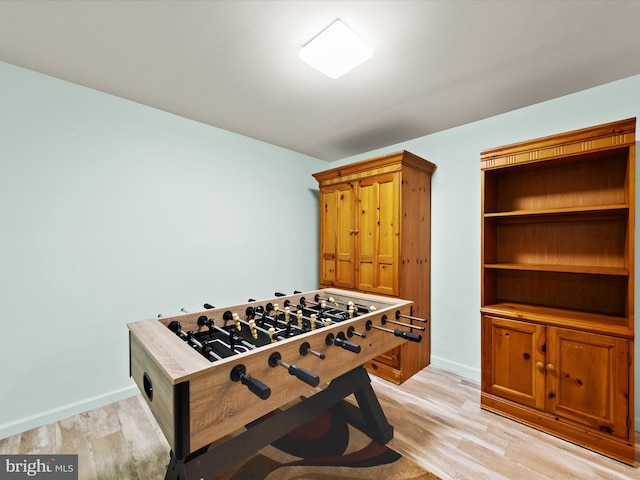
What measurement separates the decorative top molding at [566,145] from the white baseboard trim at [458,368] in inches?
73.4

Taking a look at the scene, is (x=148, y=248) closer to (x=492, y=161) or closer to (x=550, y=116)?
(x=492, y=161)

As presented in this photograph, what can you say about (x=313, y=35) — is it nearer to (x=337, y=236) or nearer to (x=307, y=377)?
(x=307, y=377)

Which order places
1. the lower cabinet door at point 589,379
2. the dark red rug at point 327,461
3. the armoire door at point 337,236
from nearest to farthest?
1. the dark red rug at point 327,461
2. the lower cabinet door at point 589,379
3. the armoire door at point 337,236

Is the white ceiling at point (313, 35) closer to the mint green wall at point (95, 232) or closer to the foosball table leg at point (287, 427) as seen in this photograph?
the mint green wall at point (95, 232)

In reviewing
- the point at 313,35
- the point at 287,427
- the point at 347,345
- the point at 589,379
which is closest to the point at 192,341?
the point at 287,427

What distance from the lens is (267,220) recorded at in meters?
3.28

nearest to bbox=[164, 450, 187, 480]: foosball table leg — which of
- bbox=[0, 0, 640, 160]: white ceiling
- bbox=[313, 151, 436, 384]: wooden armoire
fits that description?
bbox=[313, 151, 436, 384]: wooden armoire

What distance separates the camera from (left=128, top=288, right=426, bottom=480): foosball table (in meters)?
0.94

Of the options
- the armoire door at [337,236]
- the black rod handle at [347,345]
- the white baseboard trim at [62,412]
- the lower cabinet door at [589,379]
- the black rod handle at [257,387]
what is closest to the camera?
the black rod handle at [257,387]

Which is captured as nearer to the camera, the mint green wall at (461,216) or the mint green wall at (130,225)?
the mint green wall at (130,225)

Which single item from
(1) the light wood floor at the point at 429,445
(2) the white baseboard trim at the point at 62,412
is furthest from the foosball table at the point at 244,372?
(2) the white baseboard trim at the point at 62,412

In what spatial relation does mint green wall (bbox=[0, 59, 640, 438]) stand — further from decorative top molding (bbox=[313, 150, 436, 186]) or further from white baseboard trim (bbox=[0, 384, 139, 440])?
decorative top molding (bbox=[313, 150, 436, 186])

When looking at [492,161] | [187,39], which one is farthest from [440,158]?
[187,39]

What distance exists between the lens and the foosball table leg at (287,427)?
111 cm
